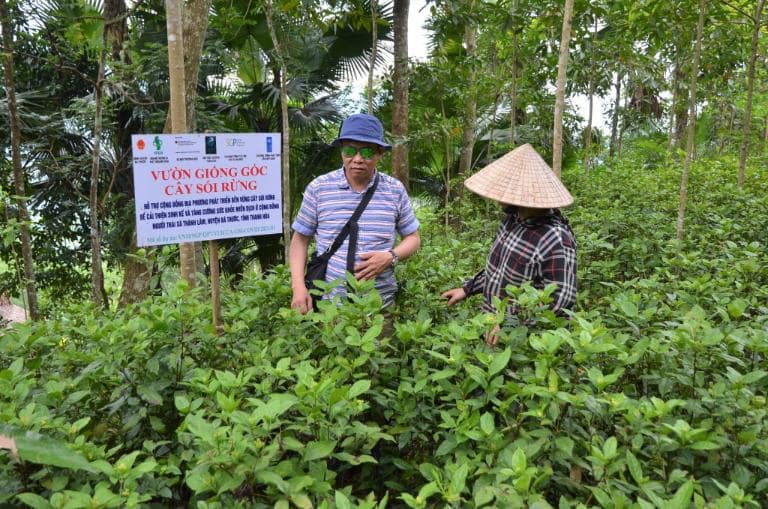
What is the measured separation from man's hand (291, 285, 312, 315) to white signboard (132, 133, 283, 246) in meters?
0.30

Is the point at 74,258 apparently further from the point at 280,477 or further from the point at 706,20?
the point at 706,20

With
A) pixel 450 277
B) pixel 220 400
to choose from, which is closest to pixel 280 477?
pixel 220 400

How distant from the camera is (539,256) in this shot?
2.25m

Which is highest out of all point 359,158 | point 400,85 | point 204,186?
point 400,85

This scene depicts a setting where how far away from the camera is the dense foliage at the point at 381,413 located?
4.17 ft

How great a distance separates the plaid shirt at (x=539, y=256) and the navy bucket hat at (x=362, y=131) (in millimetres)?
737

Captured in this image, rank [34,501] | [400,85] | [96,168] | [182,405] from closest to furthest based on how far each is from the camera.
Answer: [34,501]
[182,405]
[96,168]
[400,85]

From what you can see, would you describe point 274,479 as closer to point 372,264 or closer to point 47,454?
point 47,454

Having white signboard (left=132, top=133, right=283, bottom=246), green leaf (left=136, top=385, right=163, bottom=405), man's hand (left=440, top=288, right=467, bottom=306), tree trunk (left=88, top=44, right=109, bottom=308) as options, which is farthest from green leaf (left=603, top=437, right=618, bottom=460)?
tree trunk (left=88, top=44, right=109, bottom=308)

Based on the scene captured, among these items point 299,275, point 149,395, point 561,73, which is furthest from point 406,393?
point 561,73

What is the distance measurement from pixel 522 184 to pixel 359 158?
2.69 feet

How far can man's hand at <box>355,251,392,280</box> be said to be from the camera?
2611 millimetres

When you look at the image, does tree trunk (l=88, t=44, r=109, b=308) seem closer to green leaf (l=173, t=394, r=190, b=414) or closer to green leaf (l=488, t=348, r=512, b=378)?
green leaf (l=173, t=394, r=190, b=414)

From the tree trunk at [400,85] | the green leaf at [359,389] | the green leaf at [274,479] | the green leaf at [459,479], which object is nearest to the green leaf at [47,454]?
the green leaf at [274,479]
